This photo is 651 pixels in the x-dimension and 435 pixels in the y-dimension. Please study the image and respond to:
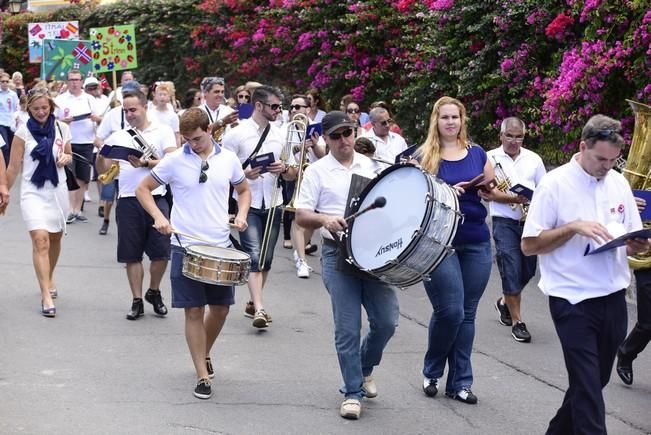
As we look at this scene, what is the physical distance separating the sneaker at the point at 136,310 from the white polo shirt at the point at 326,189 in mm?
3185

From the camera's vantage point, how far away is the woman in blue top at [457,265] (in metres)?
7.11

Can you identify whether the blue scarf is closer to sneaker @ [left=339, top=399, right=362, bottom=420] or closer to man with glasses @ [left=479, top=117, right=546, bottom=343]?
man with glasses @ [left=479, top=117, right=546, bottom=343]

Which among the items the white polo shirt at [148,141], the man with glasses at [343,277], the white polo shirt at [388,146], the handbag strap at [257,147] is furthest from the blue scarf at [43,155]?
the white polo shirt at [388,146]

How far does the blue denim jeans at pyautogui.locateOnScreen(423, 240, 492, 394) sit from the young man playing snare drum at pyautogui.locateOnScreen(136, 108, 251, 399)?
137 centimetres

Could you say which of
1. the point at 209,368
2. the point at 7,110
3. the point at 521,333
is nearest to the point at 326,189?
the point at 209,368

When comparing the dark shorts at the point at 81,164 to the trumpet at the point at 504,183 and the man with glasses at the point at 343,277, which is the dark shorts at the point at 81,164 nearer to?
the trumpet at the point at 504,183

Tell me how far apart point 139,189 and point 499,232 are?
330cm

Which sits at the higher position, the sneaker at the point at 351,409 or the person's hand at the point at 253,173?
the person's hand at the point at 253,173

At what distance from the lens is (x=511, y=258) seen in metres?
9.46

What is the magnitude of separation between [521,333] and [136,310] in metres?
3.22

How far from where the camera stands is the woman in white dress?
9734mm

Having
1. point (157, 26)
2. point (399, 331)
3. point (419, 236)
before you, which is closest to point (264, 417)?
point (419, 236)

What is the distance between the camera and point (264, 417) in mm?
6926

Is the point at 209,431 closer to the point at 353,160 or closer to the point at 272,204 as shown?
the point at 353,160
